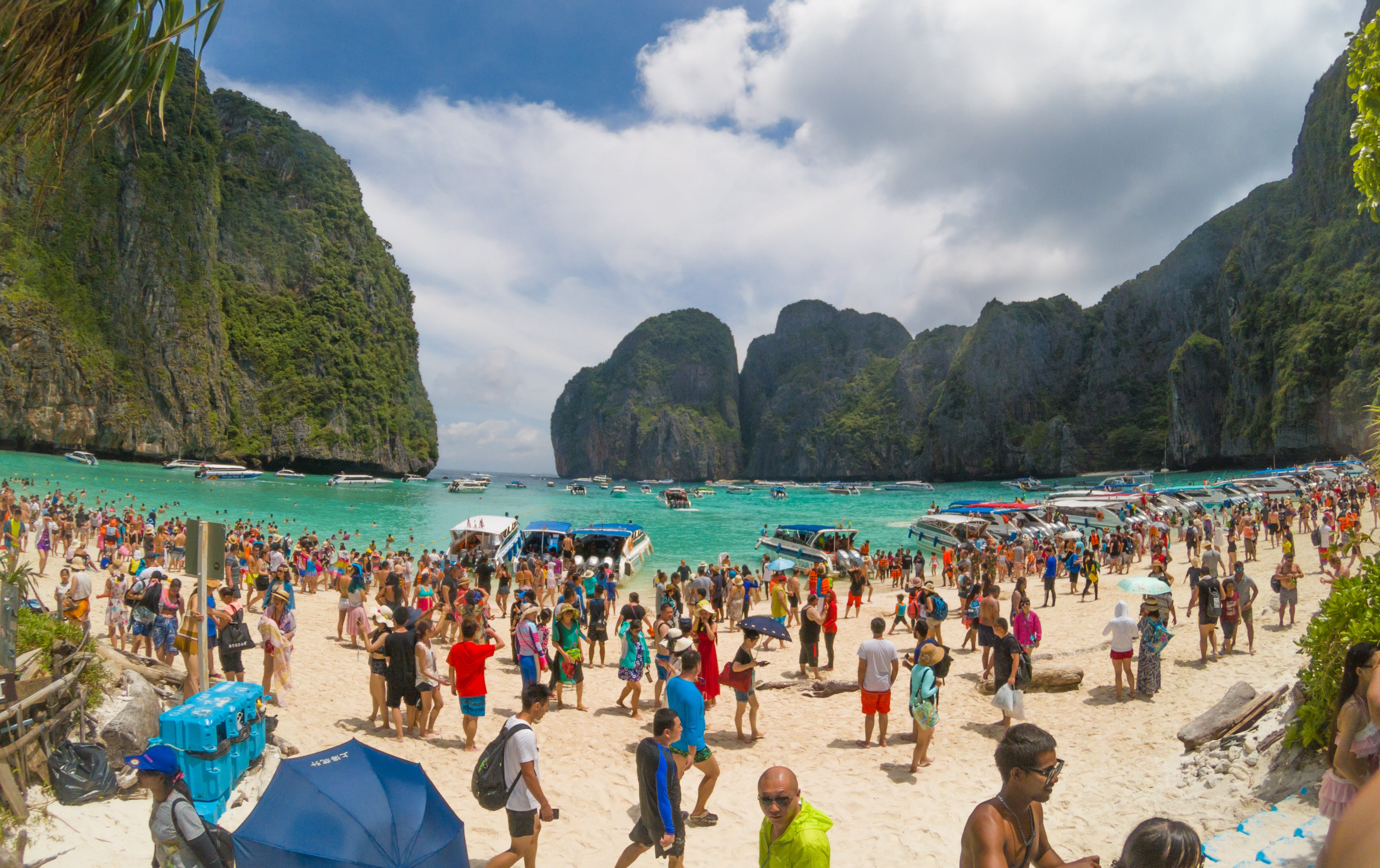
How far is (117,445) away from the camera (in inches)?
2403

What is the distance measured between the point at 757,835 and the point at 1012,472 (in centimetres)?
11423

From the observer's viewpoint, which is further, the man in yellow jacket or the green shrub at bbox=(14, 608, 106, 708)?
the green shrub at bbox=(14, 608, 106, 708)

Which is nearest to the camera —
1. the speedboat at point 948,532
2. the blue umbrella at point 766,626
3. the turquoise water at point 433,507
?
the blue umbrella at point 766,626

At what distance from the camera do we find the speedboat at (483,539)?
22.4m

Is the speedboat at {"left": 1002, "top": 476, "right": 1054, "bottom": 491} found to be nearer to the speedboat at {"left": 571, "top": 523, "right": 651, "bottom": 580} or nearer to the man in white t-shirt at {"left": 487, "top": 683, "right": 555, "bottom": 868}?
the speedboat at {"left": 571, "top": 523, "right": 651, "bottom": 580}

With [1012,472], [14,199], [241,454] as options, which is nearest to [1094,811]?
[14,199]

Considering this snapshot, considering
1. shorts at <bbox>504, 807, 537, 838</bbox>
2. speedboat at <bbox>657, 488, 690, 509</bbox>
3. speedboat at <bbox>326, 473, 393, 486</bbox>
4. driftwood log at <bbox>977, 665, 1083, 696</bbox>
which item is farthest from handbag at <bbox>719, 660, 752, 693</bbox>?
speedboat at <bbox>326, 473, 393, 486</bbox>

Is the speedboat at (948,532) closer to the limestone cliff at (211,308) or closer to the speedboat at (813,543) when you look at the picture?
the speedboat at (813,543)

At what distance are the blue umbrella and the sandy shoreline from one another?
120 cm

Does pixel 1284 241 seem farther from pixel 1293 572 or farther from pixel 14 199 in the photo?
pixel 14 199

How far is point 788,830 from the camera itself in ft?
10.9

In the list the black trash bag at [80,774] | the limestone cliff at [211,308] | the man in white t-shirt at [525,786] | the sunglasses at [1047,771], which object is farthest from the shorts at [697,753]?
the limestone cliff at [211,308]

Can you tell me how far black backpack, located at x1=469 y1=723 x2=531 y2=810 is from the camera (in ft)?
14.6

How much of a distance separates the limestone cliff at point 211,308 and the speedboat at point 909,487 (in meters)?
70.9
